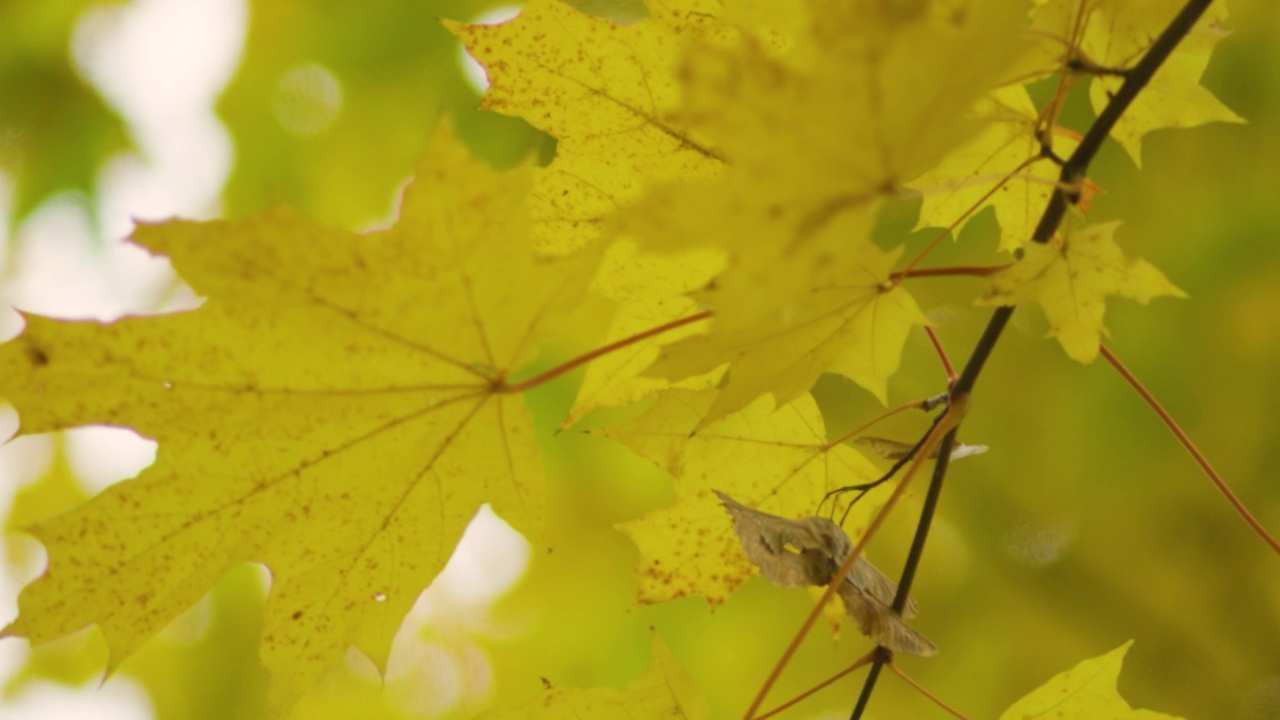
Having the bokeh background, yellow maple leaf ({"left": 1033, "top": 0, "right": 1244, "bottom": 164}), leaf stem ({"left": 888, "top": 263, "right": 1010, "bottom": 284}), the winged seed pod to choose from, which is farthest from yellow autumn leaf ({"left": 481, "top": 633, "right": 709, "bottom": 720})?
the bokeh background

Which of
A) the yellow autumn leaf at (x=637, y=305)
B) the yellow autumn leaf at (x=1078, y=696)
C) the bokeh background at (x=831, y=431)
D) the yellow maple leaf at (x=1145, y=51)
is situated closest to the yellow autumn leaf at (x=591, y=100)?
the yellow autumn leaf at (x=637, y=305)

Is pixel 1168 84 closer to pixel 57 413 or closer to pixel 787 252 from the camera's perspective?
pixel 787 252

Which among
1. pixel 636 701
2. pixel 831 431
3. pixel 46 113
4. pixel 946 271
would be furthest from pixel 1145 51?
pixel 46 113

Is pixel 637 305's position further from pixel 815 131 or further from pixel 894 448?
pixel 815 131

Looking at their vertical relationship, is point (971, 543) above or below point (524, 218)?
below

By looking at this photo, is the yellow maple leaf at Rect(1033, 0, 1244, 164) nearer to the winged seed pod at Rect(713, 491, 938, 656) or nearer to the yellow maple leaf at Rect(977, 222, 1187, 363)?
the yellow maple leaf at Rect(977, 222, 1187, 363)

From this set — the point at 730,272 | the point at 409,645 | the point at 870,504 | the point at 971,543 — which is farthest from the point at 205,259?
the point at 409,645
